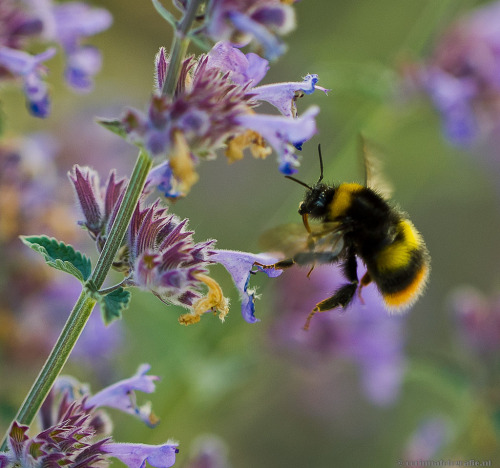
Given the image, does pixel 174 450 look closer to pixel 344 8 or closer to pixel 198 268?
pixel 198 268

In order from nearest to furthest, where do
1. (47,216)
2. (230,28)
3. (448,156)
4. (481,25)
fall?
1. (230,28)
2. (47,216)
3. (481,25)
4. (448,156)

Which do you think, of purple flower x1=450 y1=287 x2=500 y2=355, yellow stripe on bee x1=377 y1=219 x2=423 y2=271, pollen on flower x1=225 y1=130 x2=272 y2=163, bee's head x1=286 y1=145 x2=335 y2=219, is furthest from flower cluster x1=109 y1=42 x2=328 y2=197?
purple flower x1=450 y1=287 x2=500 y2=355

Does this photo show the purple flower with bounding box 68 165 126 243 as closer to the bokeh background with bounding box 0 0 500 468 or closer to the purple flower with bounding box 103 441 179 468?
the purple flower with bounding box 103 441 179 468

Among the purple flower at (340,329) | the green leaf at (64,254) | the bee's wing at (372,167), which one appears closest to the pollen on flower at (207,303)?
the green leaf at (64,254)

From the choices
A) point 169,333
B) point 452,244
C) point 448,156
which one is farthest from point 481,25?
point 452,244

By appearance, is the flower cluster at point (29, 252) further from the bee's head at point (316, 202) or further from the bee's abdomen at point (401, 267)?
the bee's abdomen at point (401, 267)

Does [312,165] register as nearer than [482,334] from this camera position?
No

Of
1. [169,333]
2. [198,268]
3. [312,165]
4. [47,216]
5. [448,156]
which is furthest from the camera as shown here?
[312,165]
